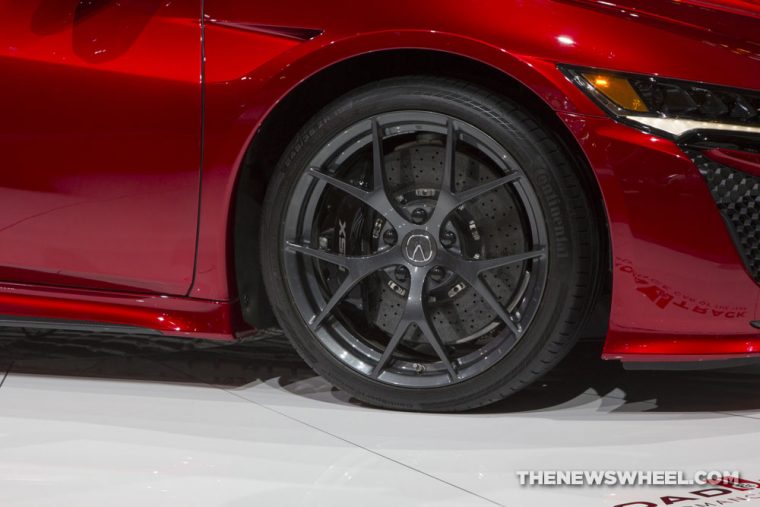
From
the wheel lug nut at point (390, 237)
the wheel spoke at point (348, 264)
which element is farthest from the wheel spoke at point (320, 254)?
the wheel lug nut at point (390, 237)

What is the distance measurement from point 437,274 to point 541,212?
0.31 meters

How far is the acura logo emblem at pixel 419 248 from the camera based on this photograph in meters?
2.49

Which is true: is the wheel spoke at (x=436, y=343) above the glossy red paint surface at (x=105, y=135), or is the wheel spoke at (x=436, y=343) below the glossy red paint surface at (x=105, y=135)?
below

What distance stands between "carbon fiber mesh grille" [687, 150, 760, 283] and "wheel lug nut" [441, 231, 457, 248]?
590 millimetres

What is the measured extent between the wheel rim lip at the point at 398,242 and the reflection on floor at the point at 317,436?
0.12 m

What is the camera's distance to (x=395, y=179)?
2.62 meters

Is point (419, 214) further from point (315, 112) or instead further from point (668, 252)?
point (668, 252)

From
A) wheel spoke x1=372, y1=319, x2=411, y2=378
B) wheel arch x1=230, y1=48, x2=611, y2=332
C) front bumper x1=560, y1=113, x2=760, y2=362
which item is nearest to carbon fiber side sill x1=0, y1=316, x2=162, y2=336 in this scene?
wheel arch x1=230, y1=48, x2=611, y2=332

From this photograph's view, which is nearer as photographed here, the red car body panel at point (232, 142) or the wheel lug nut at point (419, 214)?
the red car body panel at point (232, 142)

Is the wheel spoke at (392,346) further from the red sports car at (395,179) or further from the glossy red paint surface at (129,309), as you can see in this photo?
the glossy red paint surface at (129,309)

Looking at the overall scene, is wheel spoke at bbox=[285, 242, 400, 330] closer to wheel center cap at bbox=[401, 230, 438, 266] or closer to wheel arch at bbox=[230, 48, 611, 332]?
wheel center cap at bbox=[401, 230, 438, 266]

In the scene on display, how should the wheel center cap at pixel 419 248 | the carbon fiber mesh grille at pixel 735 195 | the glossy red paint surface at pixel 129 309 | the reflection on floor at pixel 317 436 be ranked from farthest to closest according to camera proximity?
the glossy red paint surface at pixel 129 309
the wheel center cap at pixel 419 248
the carbon fiber mesh grille at pixel 735 195
the reflection on floor at pixel 317 436

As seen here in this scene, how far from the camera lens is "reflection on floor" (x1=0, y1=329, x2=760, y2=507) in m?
2.05

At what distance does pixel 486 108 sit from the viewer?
2.41 meters
